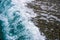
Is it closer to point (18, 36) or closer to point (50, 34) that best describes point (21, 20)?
point (18, 36)

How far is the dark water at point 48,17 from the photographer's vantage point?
5.48 m

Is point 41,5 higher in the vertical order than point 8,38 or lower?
higher

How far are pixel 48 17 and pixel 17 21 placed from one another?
1.16m

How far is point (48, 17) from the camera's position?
20.9 ft

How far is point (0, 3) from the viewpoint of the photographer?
8.43 m

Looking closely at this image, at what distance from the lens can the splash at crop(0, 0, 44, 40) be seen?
5508 millimetres

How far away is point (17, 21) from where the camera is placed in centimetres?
629

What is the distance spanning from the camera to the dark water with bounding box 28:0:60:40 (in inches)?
216

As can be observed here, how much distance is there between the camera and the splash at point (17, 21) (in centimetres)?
551

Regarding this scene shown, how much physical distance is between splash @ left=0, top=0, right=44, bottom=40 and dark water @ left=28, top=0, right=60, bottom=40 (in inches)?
8.8

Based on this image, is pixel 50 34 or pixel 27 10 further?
pixel 27 10

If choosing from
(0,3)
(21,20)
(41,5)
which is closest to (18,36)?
(21,20)

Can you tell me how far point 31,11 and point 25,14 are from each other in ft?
1.14

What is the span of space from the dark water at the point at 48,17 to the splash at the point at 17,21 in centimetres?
22
